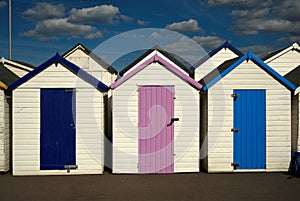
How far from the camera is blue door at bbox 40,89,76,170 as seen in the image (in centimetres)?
823

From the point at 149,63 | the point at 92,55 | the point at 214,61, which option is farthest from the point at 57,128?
A: the point at 92,55

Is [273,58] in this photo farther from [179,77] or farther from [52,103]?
[52,103]

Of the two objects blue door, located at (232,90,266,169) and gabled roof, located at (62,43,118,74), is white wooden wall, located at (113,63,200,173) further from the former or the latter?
gabled roof, located at (62,43,118,74)

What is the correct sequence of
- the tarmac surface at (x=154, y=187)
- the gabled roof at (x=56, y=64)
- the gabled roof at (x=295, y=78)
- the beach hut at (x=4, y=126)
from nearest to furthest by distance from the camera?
the tarmac surface at (x=154, y=187) → the gabled roof at (x=56, y=64) → the beach hut at (x=4, y=126) → the gabled roof at (x=295, y=78)

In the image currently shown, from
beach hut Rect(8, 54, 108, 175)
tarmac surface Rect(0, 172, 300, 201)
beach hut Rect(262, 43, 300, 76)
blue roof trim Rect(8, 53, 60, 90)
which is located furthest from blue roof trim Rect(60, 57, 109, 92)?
beach hut Rect(262, 43, 300, 76)

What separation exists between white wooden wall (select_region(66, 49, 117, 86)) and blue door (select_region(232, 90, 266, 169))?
9225 millimetres

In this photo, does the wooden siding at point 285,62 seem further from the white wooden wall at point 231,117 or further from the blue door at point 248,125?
the blue door at point 248,125

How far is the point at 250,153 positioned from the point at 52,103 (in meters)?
5.57

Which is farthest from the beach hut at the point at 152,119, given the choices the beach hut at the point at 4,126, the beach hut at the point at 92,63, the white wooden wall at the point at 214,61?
the beach hut at the point at 92,63

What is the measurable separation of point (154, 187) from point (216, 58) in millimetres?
7600

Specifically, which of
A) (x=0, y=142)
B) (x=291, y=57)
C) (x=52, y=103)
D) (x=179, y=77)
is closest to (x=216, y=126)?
(x=179, y=77)

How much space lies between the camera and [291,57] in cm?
1322

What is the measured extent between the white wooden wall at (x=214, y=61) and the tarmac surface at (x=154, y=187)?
5698mm

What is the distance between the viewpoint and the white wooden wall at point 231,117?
855cm
